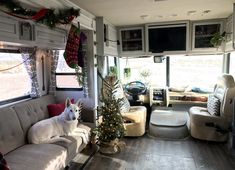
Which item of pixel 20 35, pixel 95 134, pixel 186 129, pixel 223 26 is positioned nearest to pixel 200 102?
pixel 186 129

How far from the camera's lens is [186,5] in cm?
321

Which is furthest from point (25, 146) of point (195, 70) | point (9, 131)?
point (195, 70)

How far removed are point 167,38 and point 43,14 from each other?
2.94 metres

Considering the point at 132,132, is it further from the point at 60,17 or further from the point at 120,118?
the point at 60,17

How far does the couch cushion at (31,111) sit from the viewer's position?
9.02 ft

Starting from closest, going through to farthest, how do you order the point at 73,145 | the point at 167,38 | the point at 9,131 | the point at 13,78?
the point at 9,131, the point at 73,145, the point at 13,78, the point at 167,38

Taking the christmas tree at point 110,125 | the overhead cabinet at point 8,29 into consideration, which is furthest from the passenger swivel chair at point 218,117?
the overhead cabinet at point 8,29

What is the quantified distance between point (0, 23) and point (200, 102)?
3.87 m

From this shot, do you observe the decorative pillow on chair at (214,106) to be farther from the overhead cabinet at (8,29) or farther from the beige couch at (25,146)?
the overhead cabinet at (8,29)

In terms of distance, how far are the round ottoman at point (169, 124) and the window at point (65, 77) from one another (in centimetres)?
170

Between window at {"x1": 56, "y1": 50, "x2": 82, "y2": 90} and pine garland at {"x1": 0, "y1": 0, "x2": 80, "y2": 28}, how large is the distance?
52.7 inches

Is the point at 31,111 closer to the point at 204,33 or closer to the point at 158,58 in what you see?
the point at 158,58

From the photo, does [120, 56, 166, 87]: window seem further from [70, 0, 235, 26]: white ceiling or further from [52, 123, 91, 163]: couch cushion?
[52, 123, 91, 163]: couch cushion

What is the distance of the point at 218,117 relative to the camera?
11.8ft
